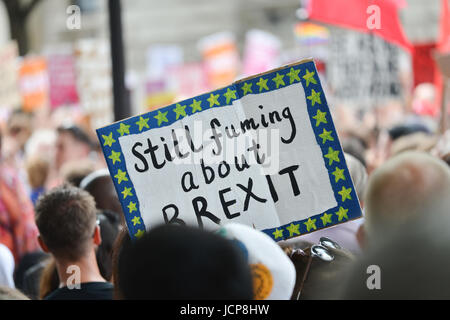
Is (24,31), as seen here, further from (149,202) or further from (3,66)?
(149,202)

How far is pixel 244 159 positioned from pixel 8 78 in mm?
8667

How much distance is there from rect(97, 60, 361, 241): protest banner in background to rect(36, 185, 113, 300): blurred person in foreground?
453 mm

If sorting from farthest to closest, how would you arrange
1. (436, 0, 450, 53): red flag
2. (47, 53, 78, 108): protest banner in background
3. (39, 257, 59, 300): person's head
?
1. (47, 53, 78, 108): protest banner in background
2. (436, 0, 450, 53): red flag
3. (39, 257, 59, 300): person's head

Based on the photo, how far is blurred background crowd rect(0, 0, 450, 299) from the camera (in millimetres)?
5062

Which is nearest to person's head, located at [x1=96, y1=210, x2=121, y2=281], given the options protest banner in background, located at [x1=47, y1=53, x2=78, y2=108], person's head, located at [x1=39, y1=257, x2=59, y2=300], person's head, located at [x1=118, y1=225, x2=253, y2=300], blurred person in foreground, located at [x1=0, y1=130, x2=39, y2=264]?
person's head, located at [x1=39, y1=257, x2=59, y2=300]

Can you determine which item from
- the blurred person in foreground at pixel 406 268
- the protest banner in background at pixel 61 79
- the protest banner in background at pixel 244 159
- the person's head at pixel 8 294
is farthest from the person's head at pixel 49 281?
the protest banner in background at pixel 61 79

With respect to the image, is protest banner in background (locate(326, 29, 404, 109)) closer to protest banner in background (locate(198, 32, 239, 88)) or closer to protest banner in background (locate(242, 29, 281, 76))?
protest banner in background (locate(242, 29, 281, 76))

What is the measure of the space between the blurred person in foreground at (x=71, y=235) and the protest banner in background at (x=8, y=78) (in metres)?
7.96

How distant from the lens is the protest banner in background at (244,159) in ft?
9.55

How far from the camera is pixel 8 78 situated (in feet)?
36.2

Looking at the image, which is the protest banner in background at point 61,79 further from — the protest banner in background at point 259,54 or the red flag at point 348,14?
the red flag at point 348,14
